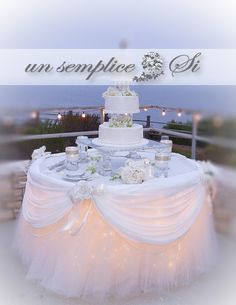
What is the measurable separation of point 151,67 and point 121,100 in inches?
22.9

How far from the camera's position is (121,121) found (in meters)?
2.62

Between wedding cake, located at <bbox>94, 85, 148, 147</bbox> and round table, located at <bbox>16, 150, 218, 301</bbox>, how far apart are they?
0.32 m

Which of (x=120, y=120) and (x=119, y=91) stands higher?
(x=119, y=91)

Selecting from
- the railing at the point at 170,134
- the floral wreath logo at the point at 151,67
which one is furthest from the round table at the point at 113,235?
the floral wreath logo at the point at 151,67

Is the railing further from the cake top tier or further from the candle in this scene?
the candle

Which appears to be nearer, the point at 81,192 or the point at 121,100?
the point at 81,192

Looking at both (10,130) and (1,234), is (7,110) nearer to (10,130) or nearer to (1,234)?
(10,130)

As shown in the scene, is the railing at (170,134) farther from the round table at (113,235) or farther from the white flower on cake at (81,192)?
the white flower on cake at (81,192)

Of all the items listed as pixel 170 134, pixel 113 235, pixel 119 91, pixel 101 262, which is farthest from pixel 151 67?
pixel 101 262

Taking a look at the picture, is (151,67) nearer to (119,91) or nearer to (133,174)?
(119,91)

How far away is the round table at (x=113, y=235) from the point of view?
2172 mm

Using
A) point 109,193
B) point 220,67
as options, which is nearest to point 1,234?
point 109,193

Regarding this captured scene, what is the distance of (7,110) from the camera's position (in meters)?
3.19

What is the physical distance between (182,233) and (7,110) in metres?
1.87
